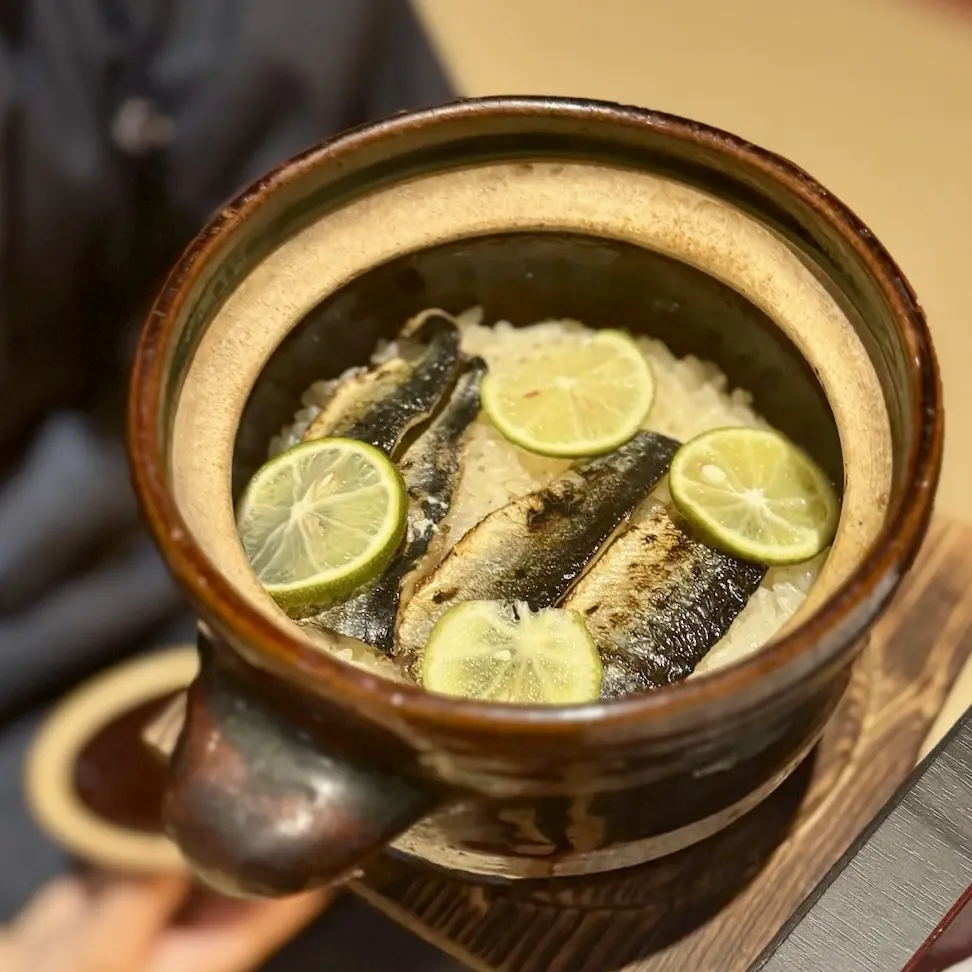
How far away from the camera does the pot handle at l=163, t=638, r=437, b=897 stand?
23.6 inches

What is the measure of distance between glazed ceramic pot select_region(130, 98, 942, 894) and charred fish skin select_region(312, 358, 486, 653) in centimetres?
10

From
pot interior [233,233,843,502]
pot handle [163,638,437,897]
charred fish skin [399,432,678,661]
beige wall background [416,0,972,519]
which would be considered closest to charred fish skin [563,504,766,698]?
charred fish skin [399,432,678,661]

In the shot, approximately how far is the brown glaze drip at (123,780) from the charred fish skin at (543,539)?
28.2 inches

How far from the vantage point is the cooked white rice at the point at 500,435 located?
3.14 feet

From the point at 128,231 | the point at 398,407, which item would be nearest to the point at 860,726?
the point at 398,407

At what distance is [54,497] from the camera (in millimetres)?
1432

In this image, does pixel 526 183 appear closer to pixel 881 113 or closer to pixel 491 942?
pixel 491 942

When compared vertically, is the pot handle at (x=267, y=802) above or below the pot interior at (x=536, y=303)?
below

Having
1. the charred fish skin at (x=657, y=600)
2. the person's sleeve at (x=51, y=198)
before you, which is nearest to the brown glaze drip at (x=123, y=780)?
the person's sleeve at (x=51, y=198)

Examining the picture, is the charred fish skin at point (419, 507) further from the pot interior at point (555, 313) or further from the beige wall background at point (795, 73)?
the beige wall background at point (795, 73)

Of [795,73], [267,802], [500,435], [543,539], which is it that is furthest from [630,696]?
[795,73]

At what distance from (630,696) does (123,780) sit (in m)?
1.06

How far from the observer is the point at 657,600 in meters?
0.85

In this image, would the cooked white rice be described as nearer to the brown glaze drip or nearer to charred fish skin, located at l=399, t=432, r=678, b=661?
charred fish skin, located at l=399, t=432, r=678, b=661
